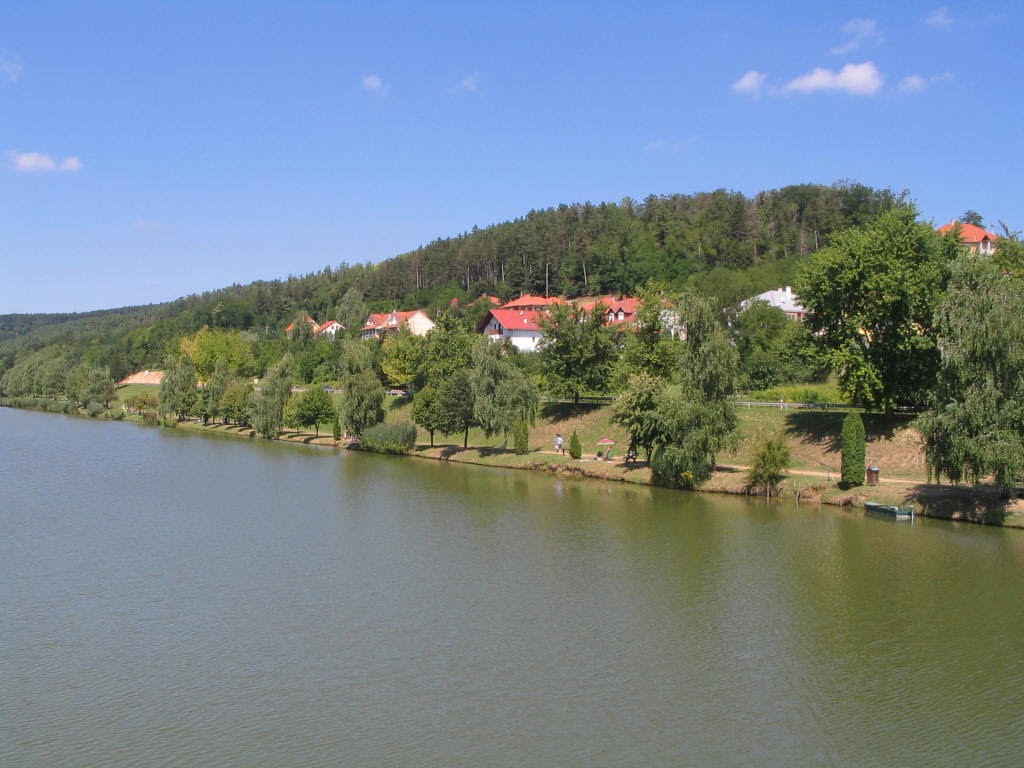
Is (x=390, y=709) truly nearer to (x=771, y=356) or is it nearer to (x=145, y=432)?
(x=771, y=356)

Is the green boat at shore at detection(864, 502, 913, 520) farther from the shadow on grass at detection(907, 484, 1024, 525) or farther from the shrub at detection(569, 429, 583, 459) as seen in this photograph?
the shrub at detection(569, 429, 583, 459)

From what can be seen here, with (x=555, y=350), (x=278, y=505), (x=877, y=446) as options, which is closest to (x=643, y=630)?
(x=278, y=505)

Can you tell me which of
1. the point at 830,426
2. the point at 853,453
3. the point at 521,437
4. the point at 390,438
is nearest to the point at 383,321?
the point at 390,438

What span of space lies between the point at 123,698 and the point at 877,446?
37081 mm

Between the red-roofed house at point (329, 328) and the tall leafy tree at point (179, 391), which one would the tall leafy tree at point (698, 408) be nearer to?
the tall leafy tree at point (179, 391)

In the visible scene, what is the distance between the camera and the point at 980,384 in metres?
31.7

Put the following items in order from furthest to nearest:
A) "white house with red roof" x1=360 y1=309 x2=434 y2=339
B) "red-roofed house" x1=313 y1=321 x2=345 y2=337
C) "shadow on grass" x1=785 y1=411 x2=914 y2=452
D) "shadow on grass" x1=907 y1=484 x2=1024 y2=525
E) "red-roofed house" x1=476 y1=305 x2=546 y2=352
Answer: "red-roofed house" x1=313 y1=321 x2=345 y2=337, "white house with red roof" x1=360 y1=309 x2=434 y2=339, "red-roofed house" x1=476 y1=305 x2=546 y2=352, "shadow on grass" x1=785 y1=411 x2=914 y2=452, "shadow on grass" x1=907 y1=484 x2=1024 y2=525

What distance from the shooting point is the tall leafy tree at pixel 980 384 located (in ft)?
101

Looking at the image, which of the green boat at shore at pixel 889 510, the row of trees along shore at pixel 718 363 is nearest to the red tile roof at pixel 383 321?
the row of trees along shore at pixel 718 363

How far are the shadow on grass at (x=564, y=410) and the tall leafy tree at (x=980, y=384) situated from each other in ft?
96.3

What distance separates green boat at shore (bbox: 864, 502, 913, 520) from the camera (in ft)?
112

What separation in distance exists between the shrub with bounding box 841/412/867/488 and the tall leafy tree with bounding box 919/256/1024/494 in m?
4.60

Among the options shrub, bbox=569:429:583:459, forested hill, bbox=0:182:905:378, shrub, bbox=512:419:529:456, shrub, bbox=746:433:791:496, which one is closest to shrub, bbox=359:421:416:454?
shrub, bbox=512:419:529:456

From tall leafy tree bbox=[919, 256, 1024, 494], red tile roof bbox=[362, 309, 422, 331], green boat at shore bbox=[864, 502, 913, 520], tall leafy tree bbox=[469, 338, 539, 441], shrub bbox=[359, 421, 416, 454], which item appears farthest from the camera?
red tile roof bbox=[362, 309, 422, 331]
